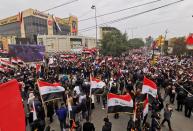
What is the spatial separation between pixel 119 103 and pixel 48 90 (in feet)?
10.5

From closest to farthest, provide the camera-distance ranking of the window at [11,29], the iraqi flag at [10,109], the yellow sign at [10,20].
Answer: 1. the iraqi flag at [10,109]
2. the window at [11,29]
3. the yellow sign at [10,20]

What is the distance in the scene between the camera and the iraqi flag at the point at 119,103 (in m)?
10.4

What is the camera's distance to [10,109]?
532cm

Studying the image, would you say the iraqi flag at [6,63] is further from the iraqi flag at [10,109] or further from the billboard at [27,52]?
the iraqi flag at [10,109]

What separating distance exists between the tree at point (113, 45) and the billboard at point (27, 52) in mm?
32337

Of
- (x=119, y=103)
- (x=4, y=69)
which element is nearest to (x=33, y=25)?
(x=4, y=69)

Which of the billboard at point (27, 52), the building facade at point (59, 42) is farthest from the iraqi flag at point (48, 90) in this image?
the building facade at point (59, 42)

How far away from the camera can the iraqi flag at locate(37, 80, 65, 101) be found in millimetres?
10930

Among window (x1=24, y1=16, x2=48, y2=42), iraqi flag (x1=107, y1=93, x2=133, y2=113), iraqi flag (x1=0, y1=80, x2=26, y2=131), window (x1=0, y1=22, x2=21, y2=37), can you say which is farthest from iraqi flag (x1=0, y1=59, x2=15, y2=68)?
window (x1=0, y1=22, x2=21, y2=37)

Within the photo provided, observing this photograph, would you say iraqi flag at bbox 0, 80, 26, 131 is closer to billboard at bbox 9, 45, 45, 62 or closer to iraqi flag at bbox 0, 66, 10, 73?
iraqi flag at bbox 0, 66, 10, 73

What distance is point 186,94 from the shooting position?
14.8 meters

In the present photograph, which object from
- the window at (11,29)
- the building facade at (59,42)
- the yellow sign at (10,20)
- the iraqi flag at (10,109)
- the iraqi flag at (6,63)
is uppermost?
the yellow sign at (10,20)

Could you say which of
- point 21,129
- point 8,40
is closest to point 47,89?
point 21,129

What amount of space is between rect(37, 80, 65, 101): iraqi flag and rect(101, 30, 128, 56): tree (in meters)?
52.7
